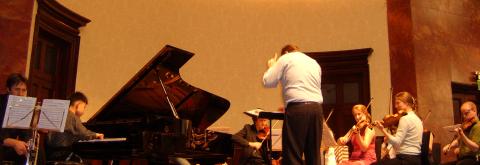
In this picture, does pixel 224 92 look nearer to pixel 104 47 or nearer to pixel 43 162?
pixel 104 47

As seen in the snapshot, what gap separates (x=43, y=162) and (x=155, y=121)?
128cm

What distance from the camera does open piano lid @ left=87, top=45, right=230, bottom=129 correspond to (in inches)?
179

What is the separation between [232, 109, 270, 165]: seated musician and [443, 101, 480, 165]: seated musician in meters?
2.26

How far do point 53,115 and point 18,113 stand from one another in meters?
0.26

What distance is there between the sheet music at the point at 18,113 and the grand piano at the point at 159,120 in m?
0.65

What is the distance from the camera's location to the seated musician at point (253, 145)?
20.9 ft

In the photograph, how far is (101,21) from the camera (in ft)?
25.1

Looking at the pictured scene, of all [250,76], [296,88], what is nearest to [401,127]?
[296,88]

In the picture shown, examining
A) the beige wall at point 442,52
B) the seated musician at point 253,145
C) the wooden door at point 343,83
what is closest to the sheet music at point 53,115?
the seated musician at point 253,145

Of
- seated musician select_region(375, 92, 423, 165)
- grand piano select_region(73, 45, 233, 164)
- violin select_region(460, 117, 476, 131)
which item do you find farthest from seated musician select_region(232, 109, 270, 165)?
violin select_region(460, 117, 476, 131)

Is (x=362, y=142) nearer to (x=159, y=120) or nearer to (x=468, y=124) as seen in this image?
(x=468, y=124)

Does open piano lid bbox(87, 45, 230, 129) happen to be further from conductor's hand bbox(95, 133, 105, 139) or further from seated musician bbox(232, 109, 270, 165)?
seated musician bbox(232, 109, 270, 165)

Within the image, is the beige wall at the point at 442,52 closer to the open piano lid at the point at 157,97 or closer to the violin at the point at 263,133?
the violin at the point at 263,133

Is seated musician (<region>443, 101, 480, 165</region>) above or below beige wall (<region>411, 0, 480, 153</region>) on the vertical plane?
below
